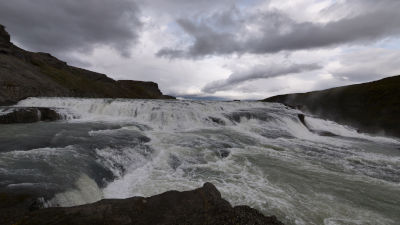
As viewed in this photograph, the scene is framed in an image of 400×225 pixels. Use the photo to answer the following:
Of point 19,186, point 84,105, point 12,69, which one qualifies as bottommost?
point 19,186

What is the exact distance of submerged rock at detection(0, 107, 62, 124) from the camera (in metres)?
14.1

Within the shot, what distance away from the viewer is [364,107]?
3553cm

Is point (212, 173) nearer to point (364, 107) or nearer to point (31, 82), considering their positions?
point (364, 107)

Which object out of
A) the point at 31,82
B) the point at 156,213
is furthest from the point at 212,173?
the point at 31,82

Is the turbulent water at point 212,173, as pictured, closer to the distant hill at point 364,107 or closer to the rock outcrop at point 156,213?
the rock outcrop at point 156,213

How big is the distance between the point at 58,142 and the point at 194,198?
795cm

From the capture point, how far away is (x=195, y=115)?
1962 cm

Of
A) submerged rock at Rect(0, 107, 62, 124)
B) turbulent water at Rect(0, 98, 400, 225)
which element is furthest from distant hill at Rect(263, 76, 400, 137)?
submerged rock at Rect(0, 107, 62, 124)

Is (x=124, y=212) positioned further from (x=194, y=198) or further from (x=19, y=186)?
(x=19, y=186)

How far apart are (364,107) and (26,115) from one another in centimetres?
4528

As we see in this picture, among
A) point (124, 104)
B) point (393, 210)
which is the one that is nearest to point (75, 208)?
point (393, 210)

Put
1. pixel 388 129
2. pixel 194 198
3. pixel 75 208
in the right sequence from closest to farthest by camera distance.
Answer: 1. pixel 75 208
2. pixel 194 198
3. pixel 388 129

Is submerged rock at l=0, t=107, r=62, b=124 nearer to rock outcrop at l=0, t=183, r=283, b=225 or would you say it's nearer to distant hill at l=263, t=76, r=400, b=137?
rock outcrop at l=0, t=183, r=283, b=225

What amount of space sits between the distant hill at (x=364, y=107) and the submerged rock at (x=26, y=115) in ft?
123
